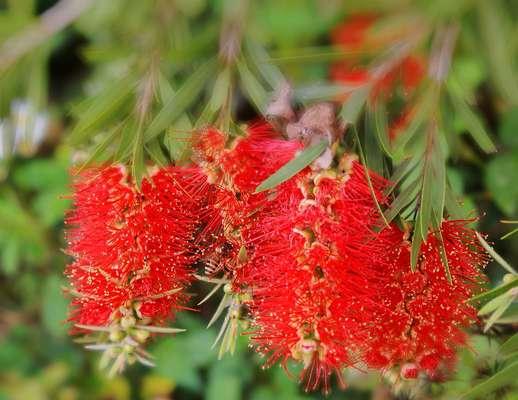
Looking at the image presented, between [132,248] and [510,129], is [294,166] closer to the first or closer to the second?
[132,248]

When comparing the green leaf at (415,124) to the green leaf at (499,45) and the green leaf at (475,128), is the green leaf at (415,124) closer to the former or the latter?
the green leaf at (475,128)

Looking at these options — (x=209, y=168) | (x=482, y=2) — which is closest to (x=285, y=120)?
(x=209, y=168)

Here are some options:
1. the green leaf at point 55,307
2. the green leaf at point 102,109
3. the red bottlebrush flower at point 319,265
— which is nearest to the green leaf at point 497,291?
the red bottlebrush flower at point 319,265

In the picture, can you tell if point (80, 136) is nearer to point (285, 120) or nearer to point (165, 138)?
point (165, 138)

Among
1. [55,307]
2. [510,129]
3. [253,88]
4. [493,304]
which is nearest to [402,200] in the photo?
[493,304]

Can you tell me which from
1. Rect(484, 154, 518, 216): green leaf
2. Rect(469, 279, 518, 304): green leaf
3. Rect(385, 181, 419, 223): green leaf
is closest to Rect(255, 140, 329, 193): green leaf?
Rect(385, 181, 419, 223): green leaf

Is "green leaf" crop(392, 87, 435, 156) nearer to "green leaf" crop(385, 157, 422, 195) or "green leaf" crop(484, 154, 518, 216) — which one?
"green leaf" crop(385, 157, 422, 195)

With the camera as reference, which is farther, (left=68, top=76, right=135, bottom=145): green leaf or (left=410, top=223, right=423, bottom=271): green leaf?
(left=68, top=76, right=135, bottom=145): green leaf
